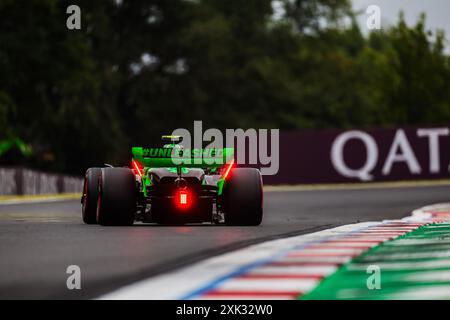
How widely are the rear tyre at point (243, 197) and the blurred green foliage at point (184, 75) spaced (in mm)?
31775

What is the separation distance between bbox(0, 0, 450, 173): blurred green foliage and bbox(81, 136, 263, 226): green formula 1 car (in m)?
31.2

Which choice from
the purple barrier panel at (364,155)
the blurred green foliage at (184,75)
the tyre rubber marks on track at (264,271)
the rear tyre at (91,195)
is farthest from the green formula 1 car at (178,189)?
the blurred green foliage at (184,75)

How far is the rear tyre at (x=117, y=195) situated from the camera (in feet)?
50.0

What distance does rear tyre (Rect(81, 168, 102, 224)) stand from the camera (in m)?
16.4

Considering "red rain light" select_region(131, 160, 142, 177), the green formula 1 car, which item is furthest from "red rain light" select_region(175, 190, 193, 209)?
"red rain light" select_region(131, 160, 142, 177)

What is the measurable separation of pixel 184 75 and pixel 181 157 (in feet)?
163

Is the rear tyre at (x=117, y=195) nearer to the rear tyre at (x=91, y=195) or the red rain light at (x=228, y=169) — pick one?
the rear tyre at (x=91, y=195)

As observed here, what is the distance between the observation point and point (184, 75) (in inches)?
2562

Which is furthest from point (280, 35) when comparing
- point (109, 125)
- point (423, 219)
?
point (423, 219)

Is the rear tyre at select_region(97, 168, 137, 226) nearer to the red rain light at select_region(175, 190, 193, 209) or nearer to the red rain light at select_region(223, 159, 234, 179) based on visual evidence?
the red rain light at select_region(175, 190, 193, 209)

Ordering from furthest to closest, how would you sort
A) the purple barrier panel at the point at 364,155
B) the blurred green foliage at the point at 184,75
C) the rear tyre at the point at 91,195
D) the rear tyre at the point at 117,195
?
the blurred green foliage at the point at 184,75 → the purple barrier panel at the point at 364,155 → the rear tyre at the point at 91,195 → the rear tyre at the point at 117,195

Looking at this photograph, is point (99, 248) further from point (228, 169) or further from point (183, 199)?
point (228, 169)

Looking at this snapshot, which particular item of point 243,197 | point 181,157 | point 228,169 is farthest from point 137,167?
point 243,197
